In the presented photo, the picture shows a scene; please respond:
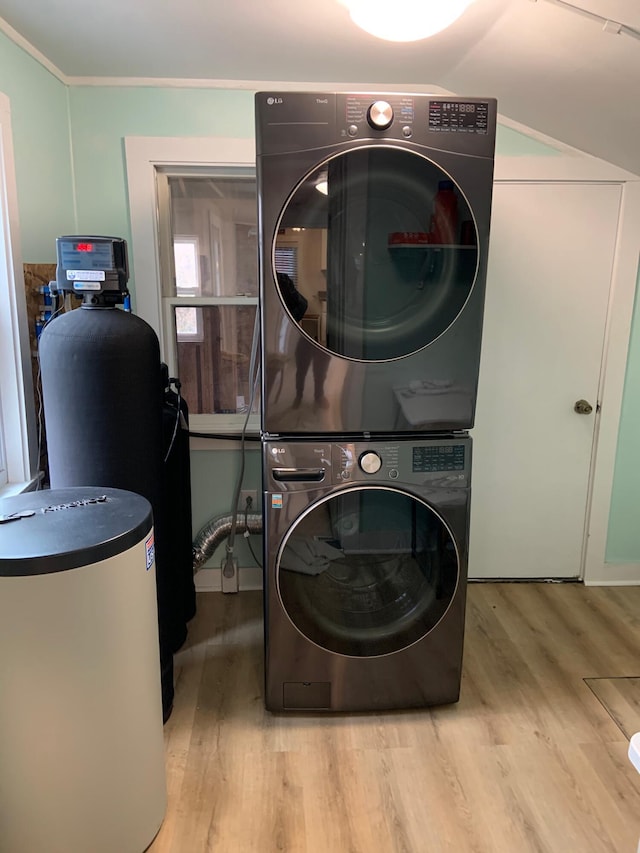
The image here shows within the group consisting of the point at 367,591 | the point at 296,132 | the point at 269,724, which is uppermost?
the point at 296,132

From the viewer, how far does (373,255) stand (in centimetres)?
159

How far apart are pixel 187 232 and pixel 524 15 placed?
147 centimetres

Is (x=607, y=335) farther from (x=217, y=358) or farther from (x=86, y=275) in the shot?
(x=86, y=275)

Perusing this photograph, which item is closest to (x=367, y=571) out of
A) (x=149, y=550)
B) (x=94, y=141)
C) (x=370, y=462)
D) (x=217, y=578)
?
(x=370, y=462)

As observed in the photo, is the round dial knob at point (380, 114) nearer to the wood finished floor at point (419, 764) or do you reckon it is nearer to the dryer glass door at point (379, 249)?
the dryer glass door at point (379, 249)

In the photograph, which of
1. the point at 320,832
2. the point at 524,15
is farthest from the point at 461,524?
the point at 524,15

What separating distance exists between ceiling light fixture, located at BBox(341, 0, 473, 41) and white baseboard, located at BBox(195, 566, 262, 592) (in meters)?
2.16

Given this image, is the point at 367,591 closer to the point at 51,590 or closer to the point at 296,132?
the point at 51,590

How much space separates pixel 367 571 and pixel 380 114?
1322mm

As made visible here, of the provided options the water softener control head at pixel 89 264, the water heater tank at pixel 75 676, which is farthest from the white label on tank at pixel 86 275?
the water heater tank at pixel 75 676

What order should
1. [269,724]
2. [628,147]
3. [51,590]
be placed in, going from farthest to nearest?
[628,147], [269,724], [51,590]

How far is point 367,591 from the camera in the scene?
5.86ft

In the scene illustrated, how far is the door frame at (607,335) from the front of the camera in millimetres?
2361

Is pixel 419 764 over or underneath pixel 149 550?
underneath
